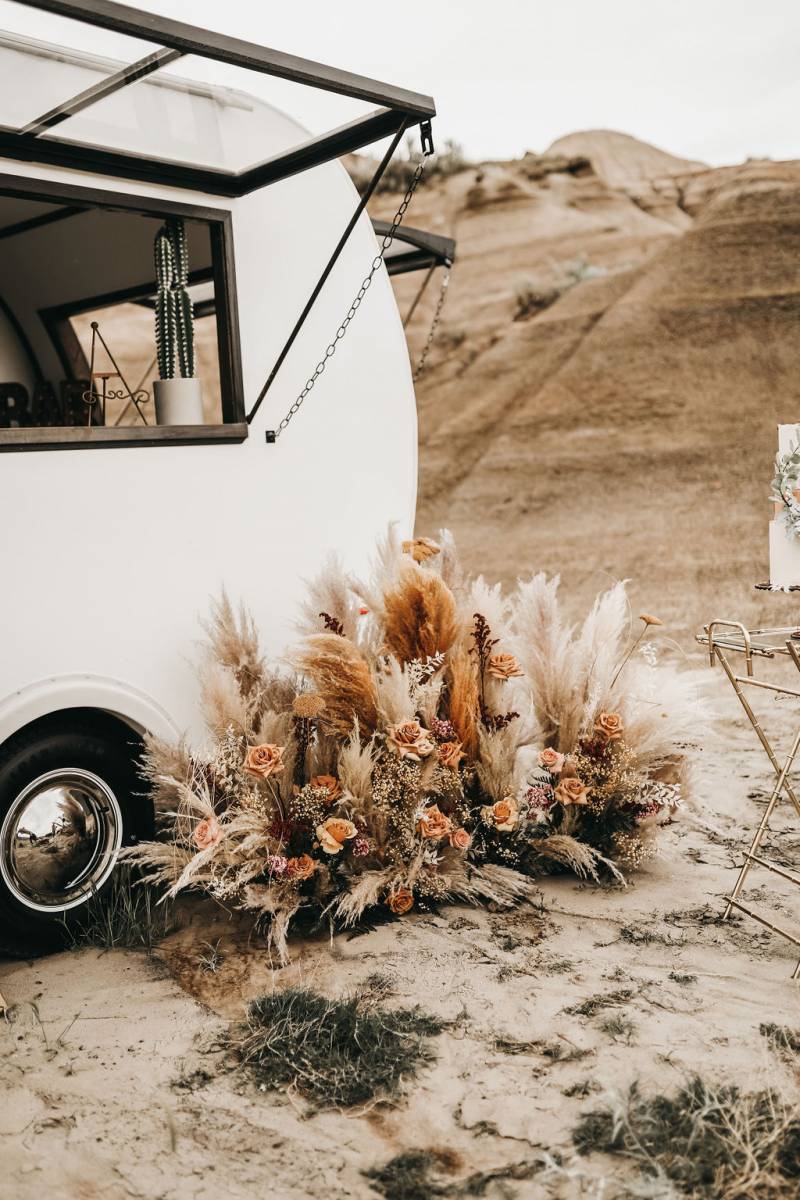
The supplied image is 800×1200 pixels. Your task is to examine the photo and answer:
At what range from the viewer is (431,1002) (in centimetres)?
A: 353

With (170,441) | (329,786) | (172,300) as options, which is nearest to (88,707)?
(329,786)

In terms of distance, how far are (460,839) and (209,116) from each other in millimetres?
2934

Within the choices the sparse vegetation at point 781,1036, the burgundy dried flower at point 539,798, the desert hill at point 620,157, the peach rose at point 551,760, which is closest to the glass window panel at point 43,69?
the peach rose at point 551,760

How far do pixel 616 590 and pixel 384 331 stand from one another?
1679mm

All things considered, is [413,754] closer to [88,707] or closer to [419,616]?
[419,616]

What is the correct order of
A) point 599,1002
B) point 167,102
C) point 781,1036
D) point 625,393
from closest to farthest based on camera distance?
point 781,1036, point 599,1002, point 167,102, point 625,393

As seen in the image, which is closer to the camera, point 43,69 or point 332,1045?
point 332,1045

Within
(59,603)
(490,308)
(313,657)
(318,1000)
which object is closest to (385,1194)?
(318,1000)

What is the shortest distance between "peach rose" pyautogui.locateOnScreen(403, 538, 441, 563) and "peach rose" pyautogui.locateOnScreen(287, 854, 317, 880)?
1.26 meters

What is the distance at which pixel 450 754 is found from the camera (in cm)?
424

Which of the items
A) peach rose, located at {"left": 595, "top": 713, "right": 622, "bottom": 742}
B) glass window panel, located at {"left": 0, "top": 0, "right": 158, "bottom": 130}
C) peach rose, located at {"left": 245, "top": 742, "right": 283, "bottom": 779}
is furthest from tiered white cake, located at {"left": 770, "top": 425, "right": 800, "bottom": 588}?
glass window panel, located at {"left": 0, "top": 0, "right": 158, "bottom": 130}

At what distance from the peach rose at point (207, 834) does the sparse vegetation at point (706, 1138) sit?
1.55 m

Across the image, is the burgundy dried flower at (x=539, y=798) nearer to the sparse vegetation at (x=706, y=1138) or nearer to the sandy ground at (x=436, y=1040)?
the sandy ground at (x=436, y=1040)

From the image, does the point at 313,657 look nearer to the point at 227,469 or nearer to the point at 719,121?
the point at 227,469
